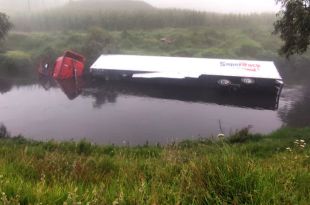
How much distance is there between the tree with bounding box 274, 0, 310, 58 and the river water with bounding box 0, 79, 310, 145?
5.70m

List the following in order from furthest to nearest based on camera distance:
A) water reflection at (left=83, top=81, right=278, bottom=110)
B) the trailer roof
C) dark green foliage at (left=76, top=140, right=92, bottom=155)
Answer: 1. the trailer roof
2. water reflection at (left=83, top=81, right=278, bottom=110)
3. dark green foliage at (left=76, top=140, right=92, bottom=155)

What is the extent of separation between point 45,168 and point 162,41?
40683mm

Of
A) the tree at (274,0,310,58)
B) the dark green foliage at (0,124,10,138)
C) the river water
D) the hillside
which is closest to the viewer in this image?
the tree at (274,0,310,58)

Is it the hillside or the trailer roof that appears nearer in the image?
the trailer roof

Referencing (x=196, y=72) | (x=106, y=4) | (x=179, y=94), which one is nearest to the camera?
(x=179, y=94)

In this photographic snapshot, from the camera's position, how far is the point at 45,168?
7.29 metres

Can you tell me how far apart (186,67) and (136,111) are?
774 cm

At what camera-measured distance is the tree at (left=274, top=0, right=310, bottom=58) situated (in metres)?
19.7

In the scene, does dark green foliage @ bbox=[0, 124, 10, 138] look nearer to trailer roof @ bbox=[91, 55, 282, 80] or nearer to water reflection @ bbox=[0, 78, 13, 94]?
water reflection @ bbox=[0, 78, 13, 94]

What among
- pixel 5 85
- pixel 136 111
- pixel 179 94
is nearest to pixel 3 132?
pixel 136 111

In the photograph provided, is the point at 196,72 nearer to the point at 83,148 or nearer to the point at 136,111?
the point at 136,111

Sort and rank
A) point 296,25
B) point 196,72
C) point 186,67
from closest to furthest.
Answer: point 296,25, point 196,72, point 186,67

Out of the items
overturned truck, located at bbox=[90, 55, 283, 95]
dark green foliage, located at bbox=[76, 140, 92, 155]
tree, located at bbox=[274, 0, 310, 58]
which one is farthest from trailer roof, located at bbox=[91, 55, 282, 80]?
dark green foliage, located at bbox=[76, 140, 92, 155]

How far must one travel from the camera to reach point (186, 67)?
32719 millimetres
